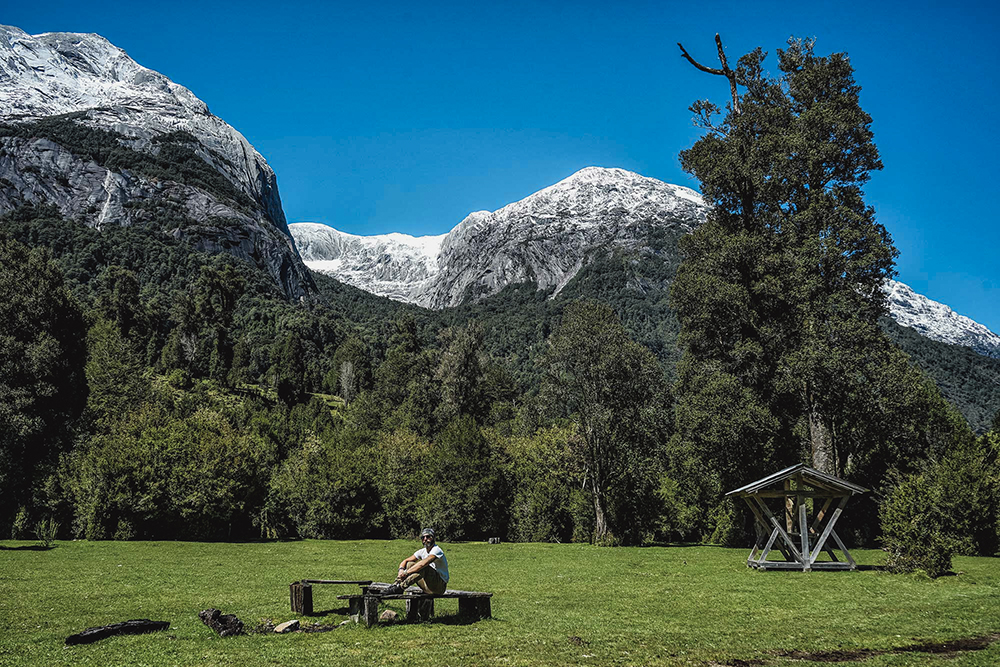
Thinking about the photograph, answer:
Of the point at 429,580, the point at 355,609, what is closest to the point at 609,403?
the point at 429,580

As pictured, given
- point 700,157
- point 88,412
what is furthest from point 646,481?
point 88,412

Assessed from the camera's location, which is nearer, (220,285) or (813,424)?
(813,424)

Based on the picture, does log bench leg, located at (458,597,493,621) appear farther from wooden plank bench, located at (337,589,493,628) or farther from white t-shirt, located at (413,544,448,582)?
white t-shirt, located at (413,544,448,582)

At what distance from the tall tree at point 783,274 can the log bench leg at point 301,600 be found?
23397mm

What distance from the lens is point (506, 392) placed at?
8319 centimetres

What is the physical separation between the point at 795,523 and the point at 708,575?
9.63 m

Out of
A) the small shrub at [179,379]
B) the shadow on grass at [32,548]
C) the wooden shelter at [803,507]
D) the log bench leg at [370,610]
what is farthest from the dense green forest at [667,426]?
the small shrub at [179,379]

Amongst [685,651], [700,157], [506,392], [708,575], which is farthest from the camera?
[506,392]

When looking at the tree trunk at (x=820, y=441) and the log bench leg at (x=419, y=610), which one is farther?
the tree trunk at (x=820, y=441)

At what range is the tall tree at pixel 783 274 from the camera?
97.9 feet

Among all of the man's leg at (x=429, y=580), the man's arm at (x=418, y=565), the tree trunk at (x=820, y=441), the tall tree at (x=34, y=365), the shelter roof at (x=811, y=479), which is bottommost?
the man's leg at (x=429, y=580)

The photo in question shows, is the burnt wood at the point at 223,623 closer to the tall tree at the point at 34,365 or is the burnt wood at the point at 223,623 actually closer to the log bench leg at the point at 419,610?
the log bench leg at the point at 419,610

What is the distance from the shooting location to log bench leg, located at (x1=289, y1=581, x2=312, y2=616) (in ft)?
40.3

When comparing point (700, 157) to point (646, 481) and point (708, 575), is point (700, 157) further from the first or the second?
point (708, 575)
